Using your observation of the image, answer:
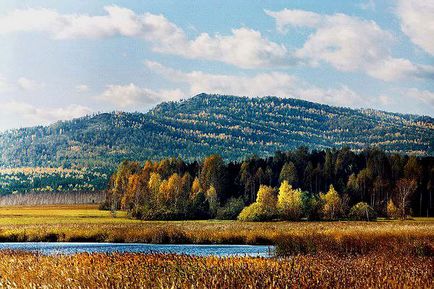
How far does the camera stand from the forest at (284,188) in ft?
352

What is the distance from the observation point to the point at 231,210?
11069 cm

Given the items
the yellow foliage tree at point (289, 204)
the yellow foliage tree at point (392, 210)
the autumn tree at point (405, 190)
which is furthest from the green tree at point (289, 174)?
the yellow foliage tree at point (392, 210)

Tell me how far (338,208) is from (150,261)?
92.7 m

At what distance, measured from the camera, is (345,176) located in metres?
138

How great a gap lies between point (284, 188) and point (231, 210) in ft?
33.4

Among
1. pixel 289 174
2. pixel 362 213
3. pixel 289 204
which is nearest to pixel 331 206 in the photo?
pixel 362 213

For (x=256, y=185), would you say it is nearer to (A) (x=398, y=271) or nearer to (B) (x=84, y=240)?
(B) (x=84, y=240)

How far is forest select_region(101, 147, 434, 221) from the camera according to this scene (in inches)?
4227

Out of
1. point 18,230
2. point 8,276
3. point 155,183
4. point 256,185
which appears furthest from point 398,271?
point 256,185

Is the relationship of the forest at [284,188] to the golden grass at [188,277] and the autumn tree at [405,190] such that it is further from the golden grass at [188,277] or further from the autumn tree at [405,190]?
the golden grass at [188,277]

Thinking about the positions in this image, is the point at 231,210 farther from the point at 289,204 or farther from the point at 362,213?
the point at 362,213

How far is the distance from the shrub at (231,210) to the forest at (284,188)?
0.58 ft

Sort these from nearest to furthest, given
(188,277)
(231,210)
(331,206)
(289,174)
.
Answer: (188,277), (331,206), (231,210), (289,174)

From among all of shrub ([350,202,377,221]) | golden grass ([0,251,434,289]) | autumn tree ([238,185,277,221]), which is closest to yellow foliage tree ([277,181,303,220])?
autumn tree ([238,185,277,221])
